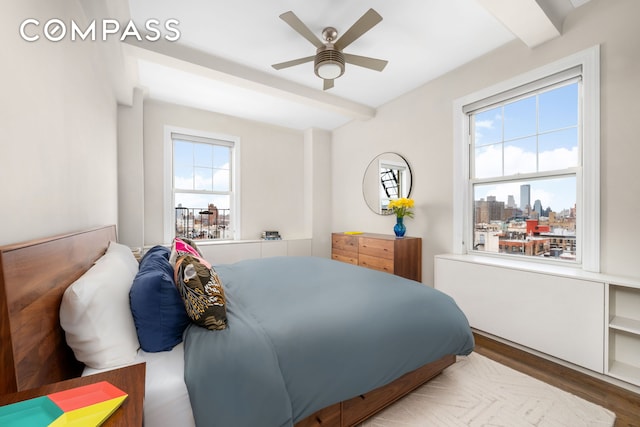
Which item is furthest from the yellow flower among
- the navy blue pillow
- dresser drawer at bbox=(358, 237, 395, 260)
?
the navy blue pillow

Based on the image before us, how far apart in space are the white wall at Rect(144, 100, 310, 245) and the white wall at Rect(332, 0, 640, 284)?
76cm

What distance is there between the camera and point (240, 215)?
4391mm

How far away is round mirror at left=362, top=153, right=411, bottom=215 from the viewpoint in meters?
3.66

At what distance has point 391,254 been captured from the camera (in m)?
3.20

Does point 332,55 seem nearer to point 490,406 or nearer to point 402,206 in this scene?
point 402,206

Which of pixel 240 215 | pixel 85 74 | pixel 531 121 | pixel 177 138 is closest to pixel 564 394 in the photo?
pixel 531 121

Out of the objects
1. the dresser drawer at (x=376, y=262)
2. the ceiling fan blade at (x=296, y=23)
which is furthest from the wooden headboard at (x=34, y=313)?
the dresser drawer at (x=376, y=262)

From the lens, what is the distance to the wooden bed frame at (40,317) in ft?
2.28

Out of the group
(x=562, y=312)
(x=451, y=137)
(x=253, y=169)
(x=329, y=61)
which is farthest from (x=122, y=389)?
(x=253, y=169)

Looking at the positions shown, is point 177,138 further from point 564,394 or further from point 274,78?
point 564,394

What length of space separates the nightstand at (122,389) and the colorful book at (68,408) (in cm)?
2

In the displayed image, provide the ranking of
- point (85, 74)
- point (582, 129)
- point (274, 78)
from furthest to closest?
point (274, 78), point (582, 129), point (85, 74)

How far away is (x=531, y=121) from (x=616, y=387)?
7.26 ft

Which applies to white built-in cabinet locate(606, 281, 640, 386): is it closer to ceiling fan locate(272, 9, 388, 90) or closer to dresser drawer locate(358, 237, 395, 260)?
dresser drawer locate(358, 237, 395, 260)
